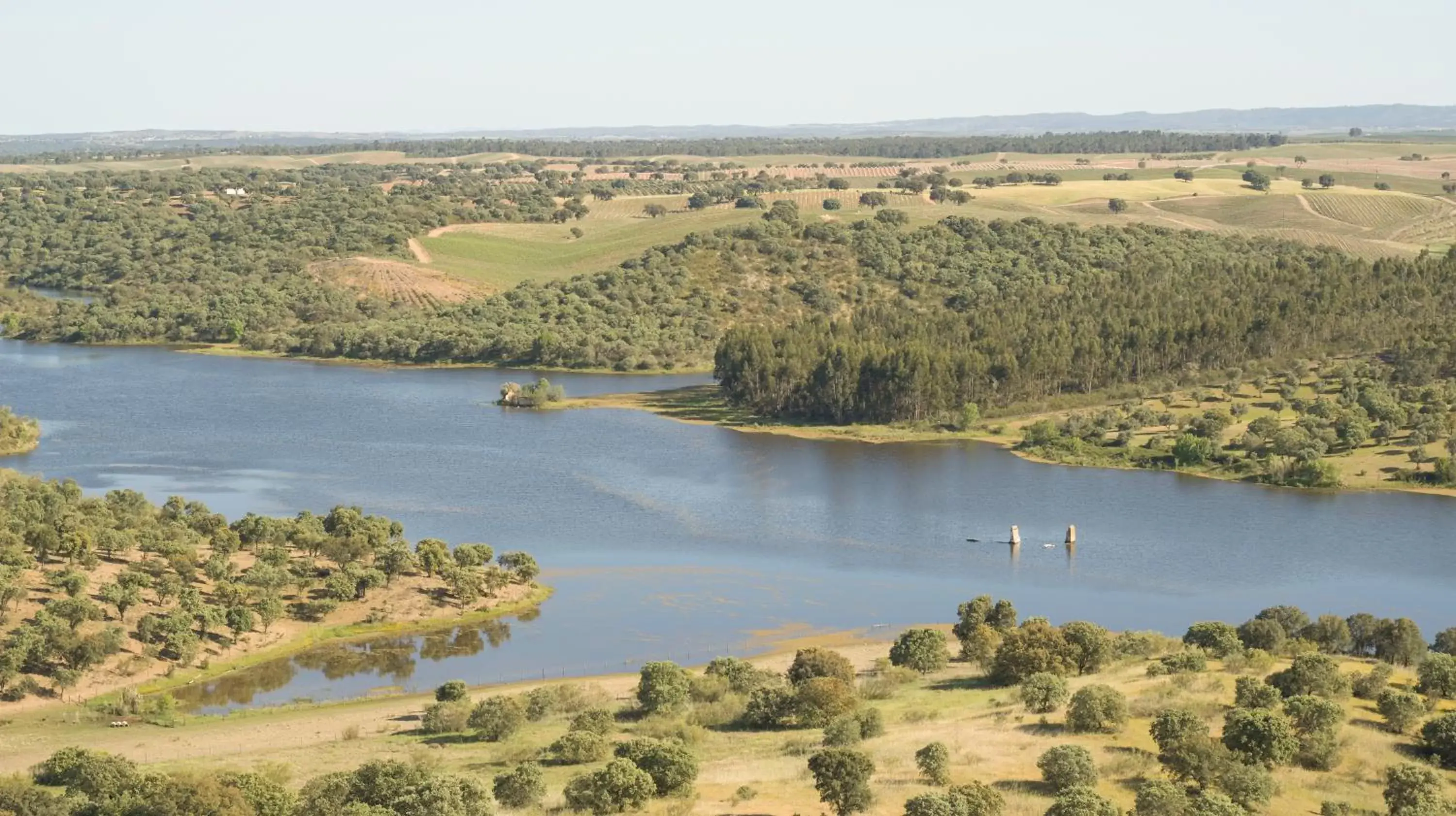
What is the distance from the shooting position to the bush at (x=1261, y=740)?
153 feet

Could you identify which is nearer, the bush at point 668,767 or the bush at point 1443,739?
the bush at point 668,767

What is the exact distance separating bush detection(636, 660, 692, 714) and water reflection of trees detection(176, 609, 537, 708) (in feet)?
40.2

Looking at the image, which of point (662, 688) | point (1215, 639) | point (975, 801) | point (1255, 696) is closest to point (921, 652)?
point (662, 688)

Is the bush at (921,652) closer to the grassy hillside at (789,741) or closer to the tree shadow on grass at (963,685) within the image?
the grassy hillside at (789,741)

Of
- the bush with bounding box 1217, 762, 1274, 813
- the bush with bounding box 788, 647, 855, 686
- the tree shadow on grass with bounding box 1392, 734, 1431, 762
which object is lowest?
the tree shadow on grass with bounding box 1392, 734, 1431, 762

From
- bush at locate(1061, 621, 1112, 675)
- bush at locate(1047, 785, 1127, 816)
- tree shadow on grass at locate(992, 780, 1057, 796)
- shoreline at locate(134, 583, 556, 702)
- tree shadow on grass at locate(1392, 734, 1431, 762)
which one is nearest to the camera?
bush at locate(1047, 785, 1127, 816)

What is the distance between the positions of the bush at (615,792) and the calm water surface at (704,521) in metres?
19.5

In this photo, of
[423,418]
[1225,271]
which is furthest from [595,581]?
[1225,271]

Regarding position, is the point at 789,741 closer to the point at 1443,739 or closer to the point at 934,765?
the point at 934,765

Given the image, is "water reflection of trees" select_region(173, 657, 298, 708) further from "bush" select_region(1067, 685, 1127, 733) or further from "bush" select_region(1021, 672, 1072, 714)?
Result: "bush" select_region(1067, 685, 1127, 733)

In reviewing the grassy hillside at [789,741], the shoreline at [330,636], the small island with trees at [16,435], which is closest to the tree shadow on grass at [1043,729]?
the grassy hillside at [789,741]

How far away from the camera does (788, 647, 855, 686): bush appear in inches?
2215

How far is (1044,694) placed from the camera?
5250cm

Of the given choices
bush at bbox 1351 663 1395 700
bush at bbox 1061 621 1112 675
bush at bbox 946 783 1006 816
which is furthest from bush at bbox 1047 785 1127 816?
bush at bbox 1351 663 1395 700
